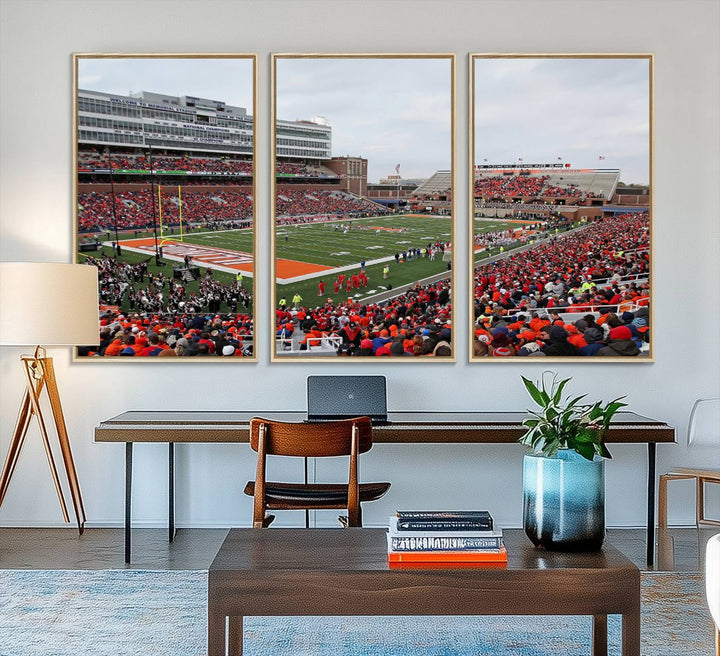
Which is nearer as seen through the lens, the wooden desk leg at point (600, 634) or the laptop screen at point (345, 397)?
the wooden desk leg at point (600, 634)

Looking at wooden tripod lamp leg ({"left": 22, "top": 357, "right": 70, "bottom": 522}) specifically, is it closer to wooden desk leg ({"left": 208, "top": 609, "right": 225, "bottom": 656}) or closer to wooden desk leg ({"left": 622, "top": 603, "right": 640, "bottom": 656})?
wooden desk leg ({"left": 208, "top": 609, "right": 225, "bottom": 656})

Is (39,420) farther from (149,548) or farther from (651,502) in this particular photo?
(651,502)

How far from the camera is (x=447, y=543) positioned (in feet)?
7.70

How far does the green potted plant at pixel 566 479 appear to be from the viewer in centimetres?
241

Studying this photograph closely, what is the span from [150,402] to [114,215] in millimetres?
1044

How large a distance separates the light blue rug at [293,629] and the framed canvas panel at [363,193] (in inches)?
68.1

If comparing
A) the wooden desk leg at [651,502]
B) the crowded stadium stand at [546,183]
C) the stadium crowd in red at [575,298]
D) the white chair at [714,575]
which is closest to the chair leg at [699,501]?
the wooden desk leg at [651,502]

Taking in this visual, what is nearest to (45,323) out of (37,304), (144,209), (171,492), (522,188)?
(37,304)

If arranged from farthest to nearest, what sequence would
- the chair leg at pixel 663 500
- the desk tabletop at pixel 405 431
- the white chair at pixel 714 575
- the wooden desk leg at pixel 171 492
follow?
the wooden desk leg at pixel 171 492
the chair leg at pixel 663 500
the desk tabletop at pixel 405 431
the white chair at pixel 714 575

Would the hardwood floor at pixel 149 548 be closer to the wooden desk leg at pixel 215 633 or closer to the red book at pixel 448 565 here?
the wooden desk leg at pixel 215 633

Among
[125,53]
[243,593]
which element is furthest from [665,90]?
[243,593]

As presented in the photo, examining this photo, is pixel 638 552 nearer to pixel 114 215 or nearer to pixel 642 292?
pixel 642 292

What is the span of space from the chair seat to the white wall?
3.47ft

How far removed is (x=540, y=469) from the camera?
2.45m
